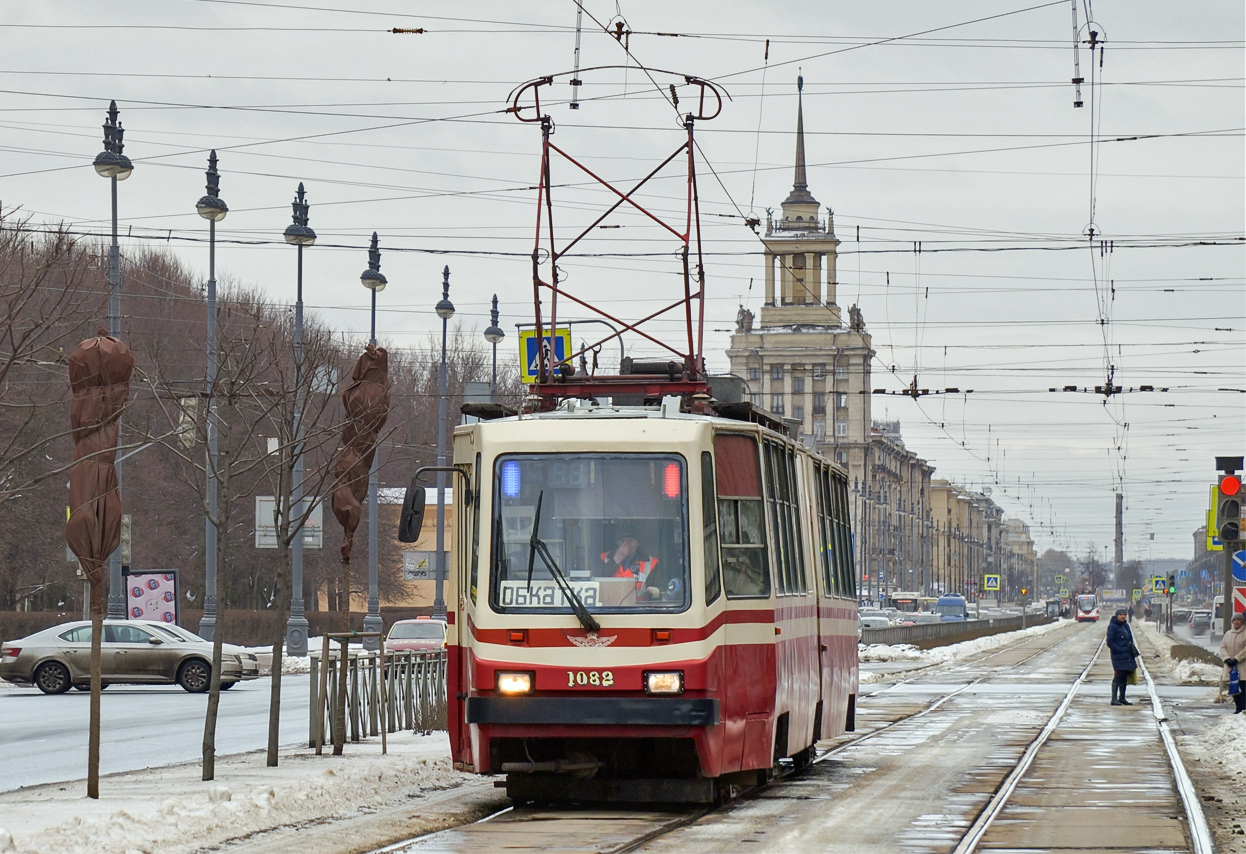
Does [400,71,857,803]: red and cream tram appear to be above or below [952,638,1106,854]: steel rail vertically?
above

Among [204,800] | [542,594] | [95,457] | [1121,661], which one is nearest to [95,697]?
[204,800]

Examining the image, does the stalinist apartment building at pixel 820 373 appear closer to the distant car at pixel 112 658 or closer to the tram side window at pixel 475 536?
the distant car at pixel 112 658

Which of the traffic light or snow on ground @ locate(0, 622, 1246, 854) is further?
the traffic light

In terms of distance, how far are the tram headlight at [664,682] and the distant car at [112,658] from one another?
22605 mm

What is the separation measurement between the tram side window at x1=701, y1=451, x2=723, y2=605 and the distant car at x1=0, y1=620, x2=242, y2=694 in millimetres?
22344

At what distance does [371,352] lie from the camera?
19.4 meters

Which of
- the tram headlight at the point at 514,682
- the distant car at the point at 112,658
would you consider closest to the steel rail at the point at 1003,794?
the tram headlight at the point at 514,682

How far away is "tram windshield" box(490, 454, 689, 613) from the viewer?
13.4m

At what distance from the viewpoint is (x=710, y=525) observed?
13641mm

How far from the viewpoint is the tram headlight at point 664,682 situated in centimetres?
1310

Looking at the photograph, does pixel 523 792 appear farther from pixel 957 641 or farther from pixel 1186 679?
pixel 957 641

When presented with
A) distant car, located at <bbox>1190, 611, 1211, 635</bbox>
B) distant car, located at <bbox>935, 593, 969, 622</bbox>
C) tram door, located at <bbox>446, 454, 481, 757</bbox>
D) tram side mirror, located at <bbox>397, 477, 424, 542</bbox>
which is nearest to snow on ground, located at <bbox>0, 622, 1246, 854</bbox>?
tram door, located at <bbox>446, 454, 481, 757</bbox>

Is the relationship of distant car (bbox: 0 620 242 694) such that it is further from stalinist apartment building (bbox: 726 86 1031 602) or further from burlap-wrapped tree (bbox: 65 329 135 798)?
stalinist apartment building (bbox: 726 86 1031 602)

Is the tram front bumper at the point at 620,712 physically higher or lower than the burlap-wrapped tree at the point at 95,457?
lower
